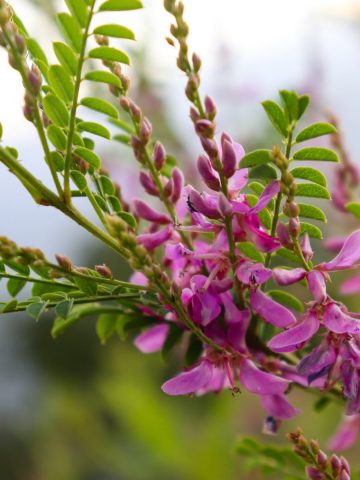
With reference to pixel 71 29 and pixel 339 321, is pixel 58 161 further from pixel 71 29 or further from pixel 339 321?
pixel 339 321

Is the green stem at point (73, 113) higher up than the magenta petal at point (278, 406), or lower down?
higher up

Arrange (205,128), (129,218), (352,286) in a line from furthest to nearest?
1. (352,286)
2. (129,218)
3. (205,128)

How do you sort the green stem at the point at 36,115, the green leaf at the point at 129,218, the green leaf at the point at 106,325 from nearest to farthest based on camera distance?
the green stem at the point at 36,115 < the green leaf at the point at 129,218 < the green leaf at the point at 106,325

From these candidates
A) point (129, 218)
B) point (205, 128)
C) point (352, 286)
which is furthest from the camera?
point (352, 286)

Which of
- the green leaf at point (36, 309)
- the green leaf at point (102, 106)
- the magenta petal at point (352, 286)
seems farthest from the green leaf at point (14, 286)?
the magenta petal at point (352, 286)

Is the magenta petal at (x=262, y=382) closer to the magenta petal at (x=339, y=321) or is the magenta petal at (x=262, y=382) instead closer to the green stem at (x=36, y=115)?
the magenta petal at (x=339, y=321)

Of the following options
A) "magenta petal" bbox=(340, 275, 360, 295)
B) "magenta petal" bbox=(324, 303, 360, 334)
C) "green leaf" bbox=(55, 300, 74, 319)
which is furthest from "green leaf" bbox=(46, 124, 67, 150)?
"magenta petal" bbox=(340, 275, 360, 295)

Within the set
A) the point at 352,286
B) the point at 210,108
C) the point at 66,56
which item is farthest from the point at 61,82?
the point at 352,286

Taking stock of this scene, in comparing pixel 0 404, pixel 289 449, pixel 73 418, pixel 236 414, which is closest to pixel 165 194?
pixel 289 449
